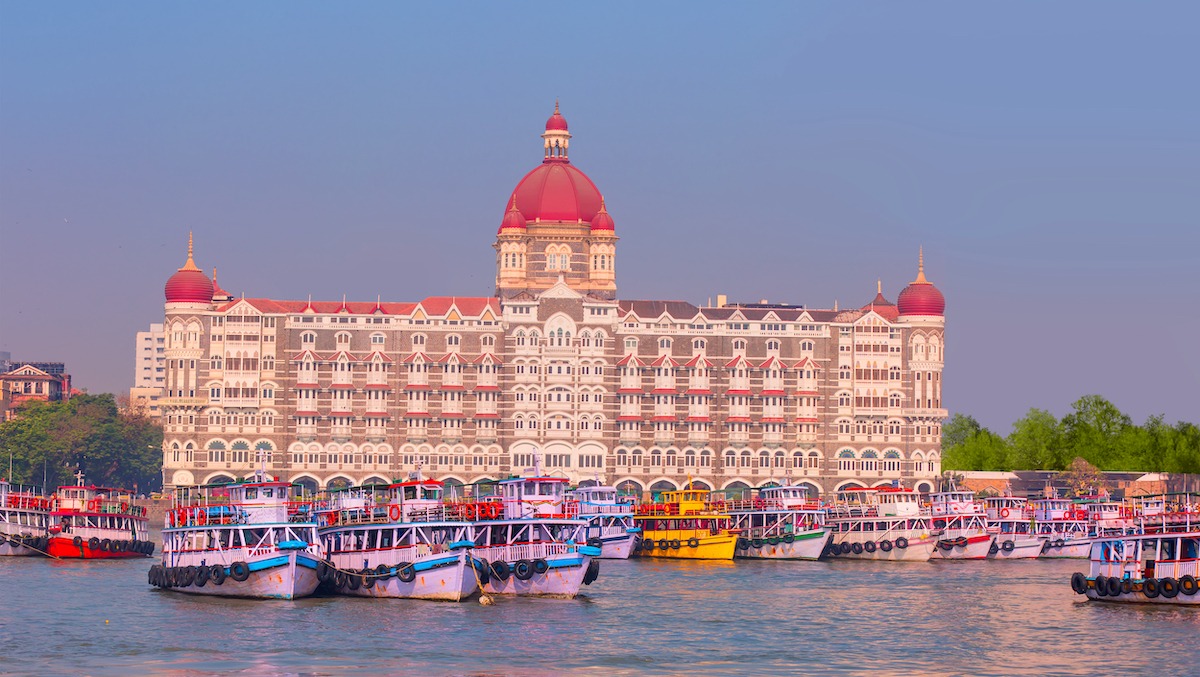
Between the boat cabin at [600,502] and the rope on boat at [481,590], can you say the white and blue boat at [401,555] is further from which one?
the boat cabin at [600,502]

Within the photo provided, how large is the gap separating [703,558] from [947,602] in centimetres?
3139

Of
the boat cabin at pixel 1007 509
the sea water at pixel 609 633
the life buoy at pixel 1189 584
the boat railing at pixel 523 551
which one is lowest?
the sea water at pixel 609 633

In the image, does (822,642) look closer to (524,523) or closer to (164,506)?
(524,523)

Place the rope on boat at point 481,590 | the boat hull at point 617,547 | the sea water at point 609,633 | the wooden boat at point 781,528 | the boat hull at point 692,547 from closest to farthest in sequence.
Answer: the sea water at point 609,633 → the rope on boat at point 481,590 → the boat hull at point 692,547 → the boat hull at point 617,547 → the wooden boat at point 781,528

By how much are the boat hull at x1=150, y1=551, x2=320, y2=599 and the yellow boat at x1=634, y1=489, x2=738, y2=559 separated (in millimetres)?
43356

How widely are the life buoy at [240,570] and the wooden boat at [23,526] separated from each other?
3992cm

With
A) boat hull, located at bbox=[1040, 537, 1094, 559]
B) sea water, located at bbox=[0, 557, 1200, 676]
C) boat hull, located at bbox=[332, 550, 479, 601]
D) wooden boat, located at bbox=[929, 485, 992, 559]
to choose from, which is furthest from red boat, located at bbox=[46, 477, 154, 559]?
boat hull, located at bbox=[1040, 537, 1094, 559]

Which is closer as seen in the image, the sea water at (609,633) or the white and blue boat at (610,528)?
the sea water at (609,633)

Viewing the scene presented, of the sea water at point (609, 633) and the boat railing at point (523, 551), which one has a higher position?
the boat railing at point (523, 551)

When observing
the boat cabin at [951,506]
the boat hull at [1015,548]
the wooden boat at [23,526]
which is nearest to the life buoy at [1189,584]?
the boat cabin at [951,506]

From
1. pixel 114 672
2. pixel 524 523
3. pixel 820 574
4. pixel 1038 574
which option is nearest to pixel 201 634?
pixel 114 672

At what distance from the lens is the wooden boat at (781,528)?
134625mm

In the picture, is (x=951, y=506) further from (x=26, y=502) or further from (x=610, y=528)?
(x=26, y=502)

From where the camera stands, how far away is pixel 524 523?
315 feet
